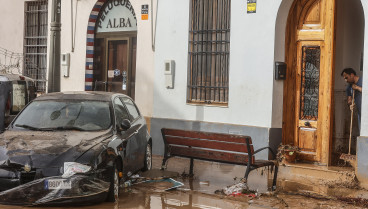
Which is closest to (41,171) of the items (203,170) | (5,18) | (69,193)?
(69,193)

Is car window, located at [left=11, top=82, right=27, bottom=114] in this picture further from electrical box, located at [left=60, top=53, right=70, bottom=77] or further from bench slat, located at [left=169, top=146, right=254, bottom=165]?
electrical box, located at [left=60, top=53, right=70, bottom=77]

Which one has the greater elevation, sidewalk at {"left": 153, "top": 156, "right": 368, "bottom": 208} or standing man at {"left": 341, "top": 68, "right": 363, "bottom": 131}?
standing man at {"left": 341, "top": 68, "right": 363, "bottom": 131}

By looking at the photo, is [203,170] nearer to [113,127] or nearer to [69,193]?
[113,127]

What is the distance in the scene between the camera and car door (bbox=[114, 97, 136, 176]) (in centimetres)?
910

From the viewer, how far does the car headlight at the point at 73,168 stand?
7.59 meters

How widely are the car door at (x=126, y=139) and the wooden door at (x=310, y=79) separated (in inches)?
150

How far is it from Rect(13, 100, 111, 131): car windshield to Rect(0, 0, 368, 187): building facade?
4073 millimetres

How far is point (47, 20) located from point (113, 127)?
9.44 m

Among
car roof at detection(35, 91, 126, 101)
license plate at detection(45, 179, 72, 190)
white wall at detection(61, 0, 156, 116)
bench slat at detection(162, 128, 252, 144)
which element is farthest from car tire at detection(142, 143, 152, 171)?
white wall at detection(61, 0, 156, 116)

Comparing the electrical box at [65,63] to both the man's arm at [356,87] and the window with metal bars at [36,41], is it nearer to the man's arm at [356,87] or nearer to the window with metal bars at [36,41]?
the window with metal bars at [36,41]

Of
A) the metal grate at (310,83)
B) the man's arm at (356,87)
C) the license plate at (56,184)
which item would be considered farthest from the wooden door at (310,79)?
the license plate at (56,184)

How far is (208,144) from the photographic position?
1000 centimetres

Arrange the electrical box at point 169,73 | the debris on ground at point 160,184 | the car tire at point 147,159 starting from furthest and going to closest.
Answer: the electrical box at point 169,73, the car tire at point 147,159, the debris on ground at point 160,184

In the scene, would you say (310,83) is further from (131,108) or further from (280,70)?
(131,108)
